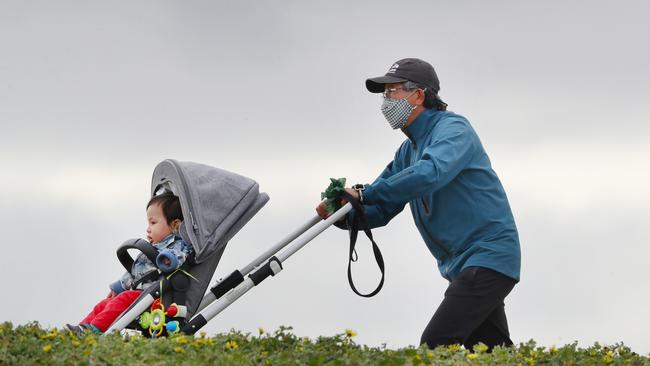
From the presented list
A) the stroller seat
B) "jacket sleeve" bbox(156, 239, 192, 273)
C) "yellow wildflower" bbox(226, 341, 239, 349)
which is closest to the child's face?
the stroller seat

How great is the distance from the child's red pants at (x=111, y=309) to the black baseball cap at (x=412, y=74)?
7.81 ft

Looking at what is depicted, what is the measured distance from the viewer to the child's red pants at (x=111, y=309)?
273 inches

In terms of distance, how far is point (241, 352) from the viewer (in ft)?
17.6

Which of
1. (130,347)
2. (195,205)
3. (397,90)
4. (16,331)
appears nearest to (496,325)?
(397,90)

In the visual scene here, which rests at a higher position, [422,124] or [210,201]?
[210,201]

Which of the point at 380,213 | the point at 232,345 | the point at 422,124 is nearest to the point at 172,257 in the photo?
the point at 232,345

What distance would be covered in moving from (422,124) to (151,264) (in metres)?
2.25

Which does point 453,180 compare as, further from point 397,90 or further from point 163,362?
point 163,362

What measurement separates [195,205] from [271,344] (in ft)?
4.98

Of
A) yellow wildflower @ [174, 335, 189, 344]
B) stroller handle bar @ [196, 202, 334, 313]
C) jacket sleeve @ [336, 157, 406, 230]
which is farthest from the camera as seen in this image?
jacket sleeve @ [336, 157, 406, 230]

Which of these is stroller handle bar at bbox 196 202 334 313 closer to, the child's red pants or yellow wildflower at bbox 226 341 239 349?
the child's red pants

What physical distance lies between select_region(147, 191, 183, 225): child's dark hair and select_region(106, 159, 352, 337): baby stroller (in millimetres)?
69

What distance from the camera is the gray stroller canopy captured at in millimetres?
6965

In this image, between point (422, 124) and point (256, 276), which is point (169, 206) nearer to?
point (256, 276)
